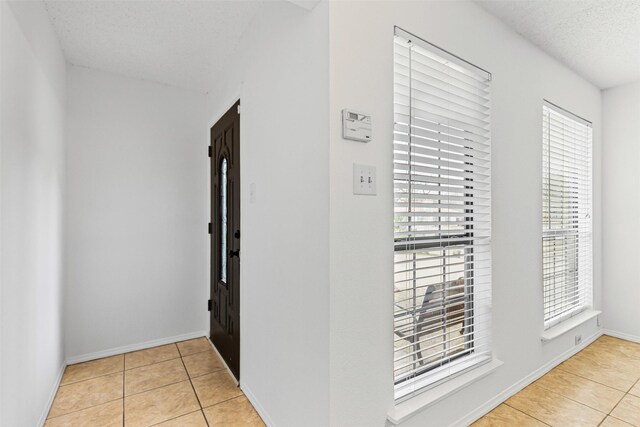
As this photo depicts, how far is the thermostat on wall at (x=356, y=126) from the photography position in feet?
4.59

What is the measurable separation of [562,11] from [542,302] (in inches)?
81.1

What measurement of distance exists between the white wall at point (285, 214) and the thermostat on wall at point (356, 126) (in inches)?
3.4

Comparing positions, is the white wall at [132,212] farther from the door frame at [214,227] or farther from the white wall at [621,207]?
the white wall at [621,207]

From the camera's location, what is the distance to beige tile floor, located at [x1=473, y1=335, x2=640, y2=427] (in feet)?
6.40

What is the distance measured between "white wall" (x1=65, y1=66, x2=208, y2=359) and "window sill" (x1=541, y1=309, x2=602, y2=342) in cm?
312

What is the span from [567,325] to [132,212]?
4.10 metres

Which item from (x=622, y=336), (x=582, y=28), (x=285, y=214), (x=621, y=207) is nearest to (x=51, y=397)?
(x=285, y=214)

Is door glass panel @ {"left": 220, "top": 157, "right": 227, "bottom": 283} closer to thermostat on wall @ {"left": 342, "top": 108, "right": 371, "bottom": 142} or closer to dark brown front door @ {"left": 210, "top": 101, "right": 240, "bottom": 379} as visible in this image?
dark brown front door @ {"left": 210, "top": 101, "right": 240, "bottom": 379}

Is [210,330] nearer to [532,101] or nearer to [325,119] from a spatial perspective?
[325,119]

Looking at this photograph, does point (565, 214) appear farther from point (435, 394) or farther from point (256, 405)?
point (256, 405)

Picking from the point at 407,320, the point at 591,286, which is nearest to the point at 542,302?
the point at 591,286

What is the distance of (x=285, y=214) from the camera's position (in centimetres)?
174

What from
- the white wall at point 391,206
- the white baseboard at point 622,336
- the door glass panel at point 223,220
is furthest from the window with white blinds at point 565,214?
the door glass panel at point 223,220

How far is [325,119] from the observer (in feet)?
4.62
